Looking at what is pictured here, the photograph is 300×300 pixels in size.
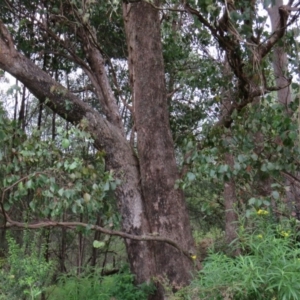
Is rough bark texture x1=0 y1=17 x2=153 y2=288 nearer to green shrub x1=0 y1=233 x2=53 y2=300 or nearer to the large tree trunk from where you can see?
the large tree trunk

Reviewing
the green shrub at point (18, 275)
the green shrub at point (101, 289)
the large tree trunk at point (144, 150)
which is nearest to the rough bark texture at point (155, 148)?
the large tree trunk at point (144, 150)

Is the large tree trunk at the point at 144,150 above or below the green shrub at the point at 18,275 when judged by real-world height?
above

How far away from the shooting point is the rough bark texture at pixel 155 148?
169 inches

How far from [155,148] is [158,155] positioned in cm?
8

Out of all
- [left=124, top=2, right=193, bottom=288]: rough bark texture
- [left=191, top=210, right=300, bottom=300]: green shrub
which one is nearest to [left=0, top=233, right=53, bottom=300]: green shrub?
[left=124, top=2, right=193, bottom=288]: rough bark texture

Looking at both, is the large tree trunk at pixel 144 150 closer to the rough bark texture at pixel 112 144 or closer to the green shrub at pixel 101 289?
the rough bark texture at pixel 112 144

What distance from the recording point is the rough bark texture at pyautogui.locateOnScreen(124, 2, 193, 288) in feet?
14.1

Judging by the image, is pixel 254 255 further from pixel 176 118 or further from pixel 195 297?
pixel 176 118

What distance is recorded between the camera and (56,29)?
6.37m

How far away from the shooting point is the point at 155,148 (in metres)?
4.49

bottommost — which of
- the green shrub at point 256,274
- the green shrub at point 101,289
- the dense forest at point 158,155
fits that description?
the green shrub at point 101,289

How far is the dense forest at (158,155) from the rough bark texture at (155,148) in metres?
0.01

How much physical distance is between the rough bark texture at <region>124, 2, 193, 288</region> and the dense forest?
1 centimetres

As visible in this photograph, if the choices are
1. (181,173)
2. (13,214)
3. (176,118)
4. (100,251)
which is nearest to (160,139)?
(181,173)
